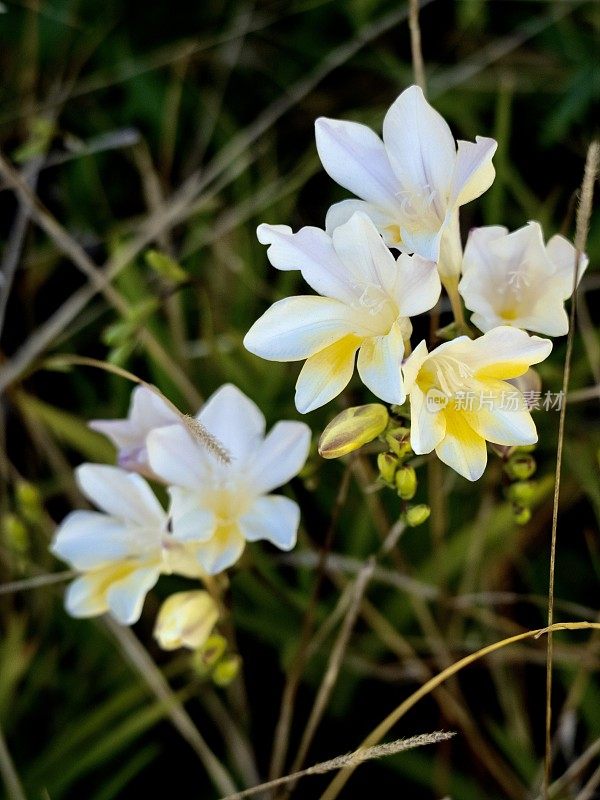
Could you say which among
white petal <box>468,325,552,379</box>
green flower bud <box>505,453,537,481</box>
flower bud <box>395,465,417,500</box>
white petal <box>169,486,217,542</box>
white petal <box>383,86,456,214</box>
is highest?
white petal <box>383,86,456,214</box>

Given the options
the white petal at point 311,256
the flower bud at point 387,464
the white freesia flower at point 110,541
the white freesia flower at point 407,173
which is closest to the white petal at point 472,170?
the white freesia flower at point 407,173

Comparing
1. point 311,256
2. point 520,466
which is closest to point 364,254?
point 311,256

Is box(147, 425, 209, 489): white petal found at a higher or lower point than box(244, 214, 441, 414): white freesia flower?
lower

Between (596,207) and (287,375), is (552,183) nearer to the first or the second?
(596,207)

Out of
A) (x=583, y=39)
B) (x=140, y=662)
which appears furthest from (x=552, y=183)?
(x=140, y=662)

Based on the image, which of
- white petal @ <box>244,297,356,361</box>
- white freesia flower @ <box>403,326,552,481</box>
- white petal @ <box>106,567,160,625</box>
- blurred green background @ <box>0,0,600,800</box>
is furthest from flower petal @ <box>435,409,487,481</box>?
white petal @ <box>106,567,160,625</box>

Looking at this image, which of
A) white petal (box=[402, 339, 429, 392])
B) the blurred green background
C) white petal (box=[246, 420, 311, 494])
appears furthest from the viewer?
the blurred green background

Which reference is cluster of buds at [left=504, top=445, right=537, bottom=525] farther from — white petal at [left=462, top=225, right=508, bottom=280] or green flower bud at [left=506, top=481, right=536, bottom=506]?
white petal at [left=462, top=225, right=508, bottom=280]
